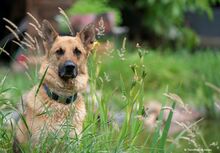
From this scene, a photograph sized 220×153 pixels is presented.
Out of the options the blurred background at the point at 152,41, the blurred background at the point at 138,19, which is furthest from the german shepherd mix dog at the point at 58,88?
the blurred background at the point at 138,19

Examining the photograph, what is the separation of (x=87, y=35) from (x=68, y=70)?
0.36 metres

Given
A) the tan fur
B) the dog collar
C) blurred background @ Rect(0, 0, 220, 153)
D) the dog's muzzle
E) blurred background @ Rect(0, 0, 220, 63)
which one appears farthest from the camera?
blurred background @ Rect(0, 0, 220, 63)

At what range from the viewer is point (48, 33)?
6090mm

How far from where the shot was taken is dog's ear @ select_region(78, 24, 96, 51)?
6086 millimetres

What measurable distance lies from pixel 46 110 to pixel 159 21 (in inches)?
479

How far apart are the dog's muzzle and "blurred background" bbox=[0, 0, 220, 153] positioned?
298cm

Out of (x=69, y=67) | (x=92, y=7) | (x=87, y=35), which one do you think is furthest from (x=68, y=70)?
(x=92, y=7)

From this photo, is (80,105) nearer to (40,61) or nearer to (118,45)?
(40,61)

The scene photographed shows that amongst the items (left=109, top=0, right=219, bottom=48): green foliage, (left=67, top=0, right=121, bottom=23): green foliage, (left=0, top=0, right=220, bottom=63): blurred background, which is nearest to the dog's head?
(left=0, top=0, right=220, bottom=63): blurred background

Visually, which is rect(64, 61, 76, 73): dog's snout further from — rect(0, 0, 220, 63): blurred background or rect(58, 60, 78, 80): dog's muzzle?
rect(0, 0, 220, 63): blurred background

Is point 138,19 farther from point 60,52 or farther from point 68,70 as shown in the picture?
point 68,70

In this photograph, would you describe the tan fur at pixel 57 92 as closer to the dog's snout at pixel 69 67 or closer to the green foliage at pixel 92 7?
the dog's snout at pixel 69 67

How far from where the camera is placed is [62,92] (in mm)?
5891

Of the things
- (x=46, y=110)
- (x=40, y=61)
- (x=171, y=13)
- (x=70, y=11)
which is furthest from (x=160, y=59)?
(x=46, y=110)
